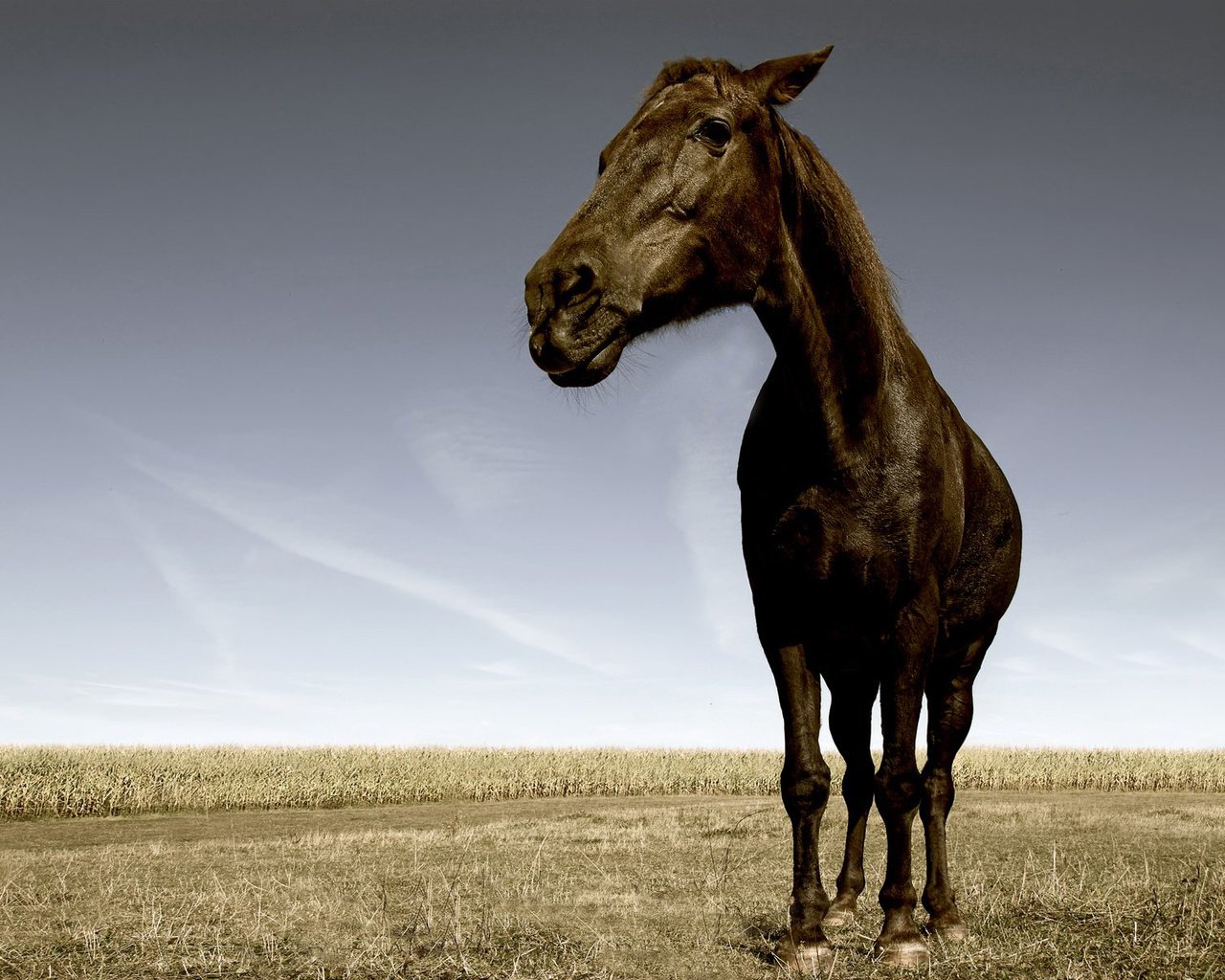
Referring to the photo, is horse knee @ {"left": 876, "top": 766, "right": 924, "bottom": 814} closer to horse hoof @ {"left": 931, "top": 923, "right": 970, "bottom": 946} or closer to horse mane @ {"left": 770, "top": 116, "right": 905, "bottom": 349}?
horse hoof @ {"left": 931, "top": 923, "right": 970, "bottom": 946}

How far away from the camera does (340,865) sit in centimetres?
1153

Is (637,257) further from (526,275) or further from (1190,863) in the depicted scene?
(1190,863)

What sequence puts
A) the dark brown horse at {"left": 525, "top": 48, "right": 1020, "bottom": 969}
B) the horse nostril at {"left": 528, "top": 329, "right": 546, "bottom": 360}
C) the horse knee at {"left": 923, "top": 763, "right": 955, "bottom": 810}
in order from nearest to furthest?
the horse nostril at {"left": 528, "top": 329, "right": 546, "bottom": 360}, the dark brown horse at {"left": 525, "top": 48, "right": 1020, "bottom": 969}, the horse knee at {"left": 923, "top": 763, "right": 955, "bottom": 810}

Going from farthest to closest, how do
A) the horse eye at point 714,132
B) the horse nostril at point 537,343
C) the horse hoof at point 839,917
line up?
the horse hoof at point 839,917
the horse eye at point 714,132
the horse nostril at point 537,343

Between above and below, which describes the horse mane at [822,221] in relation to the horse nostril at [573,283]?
above

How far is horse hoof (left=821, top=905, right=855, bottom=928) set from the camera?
16.3 ft

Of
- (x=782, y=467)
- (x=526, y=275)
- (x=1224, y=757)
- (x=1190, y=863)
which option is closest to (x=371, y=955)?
(x=782, y=467)

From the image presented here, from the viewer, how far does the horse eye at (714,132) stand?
351 cm

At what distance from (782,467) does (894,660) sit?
96cm

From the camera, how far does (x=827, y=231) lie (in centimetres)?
393

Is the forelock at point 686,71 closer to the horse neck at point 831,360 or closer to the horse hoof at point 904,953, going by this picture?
the horse neck at point 831,360

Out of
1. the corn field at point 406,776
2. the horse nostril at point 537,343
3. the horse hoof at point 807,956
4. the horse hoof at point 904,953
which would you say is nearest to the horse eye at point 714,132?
the horse nostril at point 537,343

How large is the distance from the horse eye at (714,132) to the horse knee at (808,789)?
270cm

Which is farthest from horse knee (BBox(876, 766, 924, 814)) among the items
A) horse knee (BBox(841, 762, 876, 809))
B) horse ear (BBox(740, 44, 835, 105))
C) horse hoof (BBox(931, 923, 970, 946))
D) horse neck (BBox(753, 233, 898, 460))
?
horse ear (BBox(740, 44, 835, 105))
